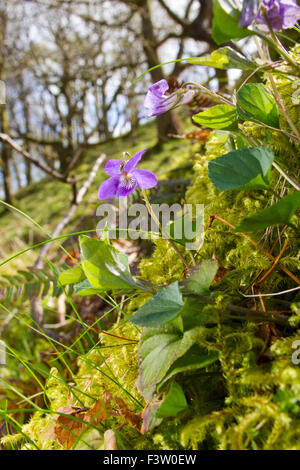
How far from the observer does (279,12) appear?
1.43 ft

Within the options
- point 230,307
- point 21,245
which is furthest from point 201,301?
point 21,245

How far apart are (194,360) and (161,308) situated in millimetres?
98

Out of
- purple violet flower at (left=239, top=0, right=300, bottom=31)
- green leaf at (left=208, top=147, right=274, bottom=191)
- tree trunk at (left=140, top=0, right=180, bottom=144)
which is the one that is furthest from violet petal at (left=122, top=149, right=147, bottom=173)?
tree trunk at (left=140, top=0, right=180, bottom=144)

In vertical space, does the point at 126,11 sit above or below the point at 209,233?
above

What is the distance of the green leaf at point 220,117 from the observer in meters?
0.60

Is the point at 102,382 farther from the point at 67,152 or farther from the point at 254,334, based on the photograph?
the point at 67,152

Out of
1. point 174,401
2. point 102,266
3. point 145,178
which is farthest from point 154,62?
point 174,401

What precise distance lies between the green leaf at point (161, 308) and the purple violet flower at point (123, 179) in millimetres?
209

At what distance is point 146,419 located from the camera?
1.47 ft

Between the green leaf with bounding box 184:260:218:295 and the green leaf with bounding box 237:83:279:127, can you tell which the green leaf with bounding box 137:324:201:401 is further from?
the green leaf with bounding box 237:83:279:127

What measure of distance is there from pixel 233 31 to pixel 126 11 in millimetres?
5596

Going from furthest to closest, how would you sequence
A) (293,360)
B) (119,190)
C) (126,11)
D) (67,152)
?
1. (67,152)
2. (126,11)
3. (119,190)
4. (293,360)

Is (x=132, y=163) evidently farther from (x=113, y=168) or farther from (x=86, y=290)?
(x=86, y=290)

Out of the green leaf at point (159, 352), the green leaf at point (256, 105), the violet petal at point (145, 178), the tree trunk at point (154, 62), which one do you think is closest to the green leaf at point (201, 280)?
the green leaf at point (159, 352)
